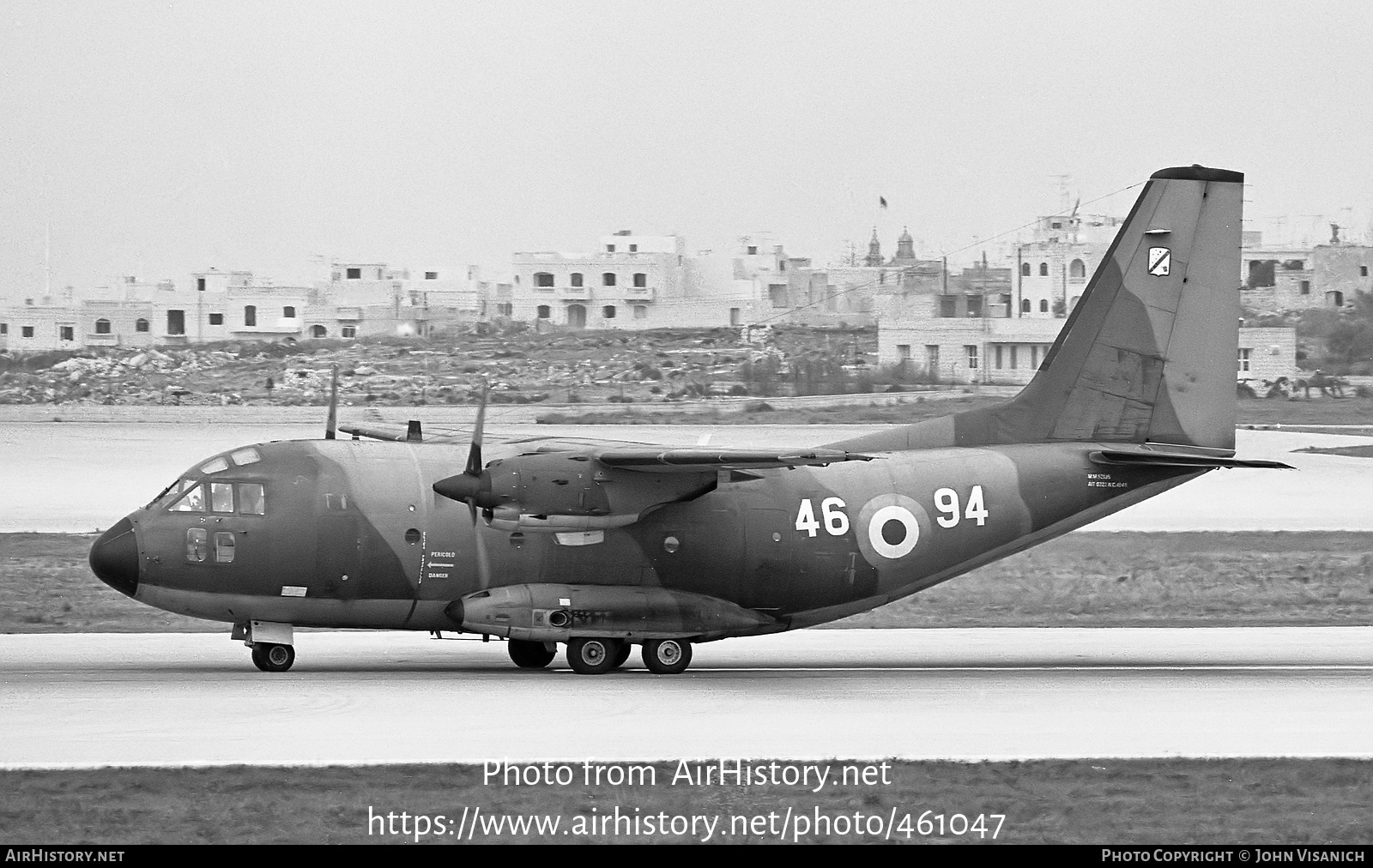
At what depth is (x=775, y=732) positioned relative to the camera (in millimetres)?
17266

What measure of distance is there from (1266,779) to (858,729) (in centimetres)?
419

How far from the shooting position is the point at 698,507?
22328 mm

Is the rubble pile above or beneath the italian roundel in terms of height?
above

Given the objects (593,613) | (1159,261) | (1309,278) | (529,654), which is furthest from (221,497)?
(1309,278)

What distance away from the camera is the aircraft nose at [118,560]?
20625mm

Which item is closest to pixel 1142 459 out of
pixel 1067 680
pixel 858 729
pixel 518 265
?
pixel 1067 680

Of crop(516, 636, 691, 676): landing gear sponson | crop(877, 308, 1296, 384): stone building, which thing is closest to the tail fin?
crop(516, 636, 691, 676): landing gear sponson

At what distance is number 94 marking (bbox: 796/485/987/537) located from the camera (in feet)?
74.7

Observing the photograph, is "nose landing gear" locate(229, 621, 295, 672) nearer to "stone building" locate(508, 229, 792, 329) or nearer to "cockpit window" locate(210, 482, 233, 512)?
"cockpit window" locate(210, 482, 233, 512)

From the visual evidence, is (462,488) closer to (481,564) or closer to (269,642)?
(481,564)

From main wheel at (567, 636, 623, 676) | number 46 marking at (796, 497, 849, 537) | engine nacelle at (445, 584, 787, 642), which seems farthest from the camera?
number 46 marking at (796, 497, 849, 537)

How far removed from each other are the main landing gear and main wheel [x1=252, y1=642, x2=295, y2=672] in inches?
144

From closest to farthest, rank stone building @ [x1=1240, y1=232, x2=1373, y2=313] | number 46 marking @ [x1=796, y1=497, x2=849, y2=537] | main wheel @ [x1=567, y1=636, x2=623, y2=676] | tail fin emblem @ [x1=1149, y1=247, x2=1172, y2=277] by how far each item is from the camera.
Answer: main wheel @ [x1=567, y1=636, x2=623, y2=676]
number 46 marking @ [x1=796, y1=497, x2=849, y2=537]
tail fin emblem @ [x1=1149, y1=247, x2=1172, y2=277]
stone building @ [x1=1240, y1=232, x2=1373, y2=313]
